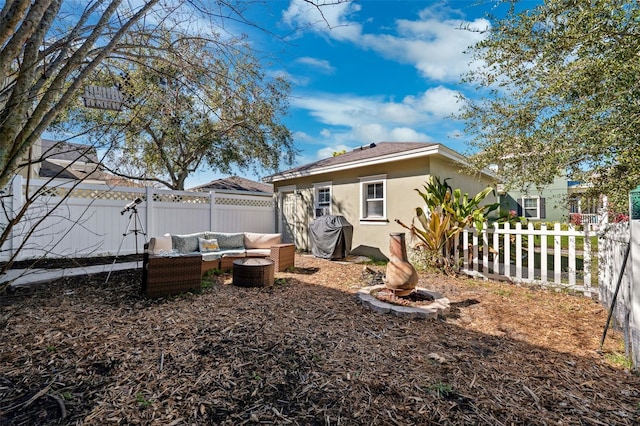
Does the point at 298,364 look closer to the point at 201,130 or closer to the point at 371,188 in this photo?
the point at 371,188

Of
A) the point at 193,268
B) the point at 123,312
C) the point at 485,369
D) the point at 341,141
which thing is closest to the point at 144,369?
the point at 123,312

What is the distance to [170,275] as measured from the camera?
14.1 ft

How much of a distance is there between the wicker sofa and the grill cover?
1590 millimetres

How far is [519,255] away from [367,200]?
4112mm

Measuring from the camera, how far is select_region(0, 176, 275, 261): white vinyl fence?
240 inches

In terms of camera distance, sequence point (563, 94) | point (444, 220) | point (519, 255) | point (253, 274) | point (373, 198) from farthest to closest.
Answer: point (373, 198), point (444, 220), point (519, 255), point (253, 274), point (563, 94)

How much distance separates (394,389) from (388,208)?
6049 millimetres

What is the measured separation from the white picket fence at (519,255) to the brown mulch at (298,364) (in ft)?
2.92

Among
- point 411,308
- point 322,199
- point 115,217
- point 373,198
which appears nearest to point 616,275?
point 411,308

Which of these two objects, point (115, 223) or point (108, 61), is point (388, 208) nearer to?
point (108, 61)

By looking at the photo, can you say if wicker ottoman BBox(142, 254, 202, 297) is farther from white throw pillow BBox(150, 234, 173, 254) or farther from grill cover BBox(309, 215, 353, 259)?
grill cover BBox(309, 215, 353, 259)

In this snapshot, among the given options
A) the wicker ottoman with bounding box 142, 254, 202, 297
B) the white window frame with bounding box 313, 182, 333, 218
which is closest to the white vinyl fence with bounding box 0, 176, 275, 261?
the white window frame with bounding box 313, 182, 333, 218

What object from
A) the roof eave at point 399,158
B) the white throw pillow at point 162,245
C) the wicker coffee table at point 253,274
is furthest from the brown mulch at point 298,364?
the roof eave at point 399,158

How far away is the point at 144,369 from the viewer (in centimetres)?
235
